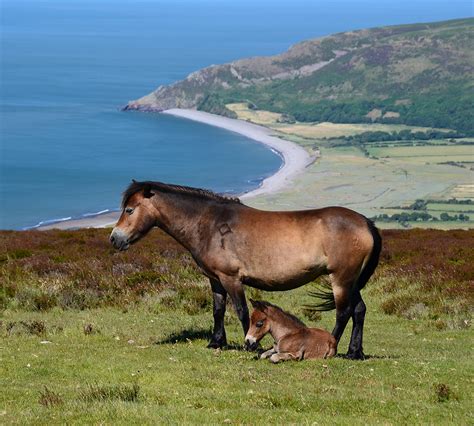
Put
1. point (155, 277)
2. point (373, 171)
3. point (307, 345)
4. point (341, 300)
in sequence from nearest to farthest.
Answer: point (307, 345) < point (341, 300) < point (155, 277) < point (373, 171)

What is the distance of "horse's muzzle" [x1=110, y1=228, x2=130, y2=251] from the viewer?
13.3 m

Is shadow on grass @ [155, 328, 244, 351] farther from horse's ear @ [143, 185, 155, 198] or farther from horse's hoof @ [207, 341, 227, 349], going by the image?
horse's ear @ [143, 185, 155, 198]

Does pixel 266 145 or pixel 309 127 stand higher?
pixel 309 127

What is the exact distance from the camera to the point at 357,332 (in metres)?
12.9

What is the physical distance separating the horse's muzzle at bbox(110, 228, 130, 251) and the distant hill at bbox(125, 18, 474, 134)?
496 ft

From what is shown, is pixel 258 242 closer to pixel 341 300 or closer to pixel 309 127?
pixel 341 300

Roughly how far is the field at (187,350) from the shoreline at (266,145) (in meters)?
32.4

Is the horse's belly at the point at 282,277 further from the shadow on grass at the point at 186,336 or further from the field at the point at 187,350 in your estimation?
the shadow on grass at the point at 186,336

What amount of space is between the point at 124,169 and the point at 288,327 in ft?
337

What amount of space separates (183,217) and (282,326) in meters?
2.22

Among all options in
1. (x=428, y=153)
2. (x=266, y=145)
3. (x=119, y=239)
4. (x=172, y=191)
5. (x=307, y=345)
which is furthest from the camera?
(x=266, y=145)

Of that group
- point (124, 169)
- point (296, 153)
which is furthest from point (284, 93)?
point (124, 169)

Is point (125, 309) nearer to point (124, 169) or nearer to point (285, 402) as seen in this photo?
point (285, 402)

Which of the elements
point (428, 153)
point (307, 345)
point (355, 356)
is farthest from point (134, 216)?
point (428, 153)
